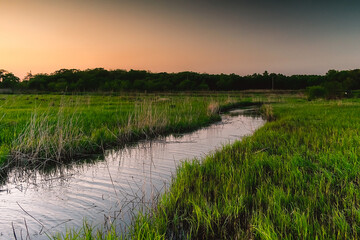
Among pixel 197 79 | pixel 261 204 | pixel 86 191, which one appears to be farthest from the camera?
pixel 197 79

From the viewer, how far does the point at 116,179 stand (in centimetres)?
627

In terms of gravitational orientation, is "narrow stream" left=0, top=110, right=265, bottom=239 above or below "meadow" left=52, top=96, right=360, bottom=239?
below

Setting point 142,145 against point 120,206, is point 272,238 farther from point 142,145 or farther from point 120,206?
point 142,145

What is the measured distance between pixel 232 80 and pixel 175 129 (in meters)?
99.7

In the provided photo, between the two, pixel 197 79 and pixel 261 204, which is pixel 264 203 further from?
pixel 197 79

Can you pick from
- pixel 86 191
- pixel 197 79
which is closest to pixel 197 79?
pixel 197 79

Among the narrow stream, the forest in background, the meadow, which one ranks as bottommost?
the narrow stream

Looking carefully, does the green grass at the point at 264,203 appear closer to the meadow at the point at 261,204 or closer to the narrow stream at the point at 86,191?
the meadow at the point at 261,204

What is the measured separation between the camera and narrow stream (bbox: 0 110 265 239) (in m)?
4.12

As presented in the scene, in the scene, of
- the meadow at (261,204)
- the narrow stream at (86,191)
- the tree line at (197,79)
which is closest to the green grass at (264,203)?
the meadow at (261,204)

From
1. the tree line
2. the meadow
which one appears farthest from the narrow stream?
the tree line

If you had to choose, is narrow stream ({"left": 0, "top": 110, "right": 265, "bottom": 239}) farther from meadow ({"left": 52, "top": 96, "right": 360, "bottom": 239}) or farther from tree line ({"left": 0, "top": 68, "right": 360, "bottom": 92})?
tree line ({"left": 0, "top": 68, "right": 360, "bottom": 92})

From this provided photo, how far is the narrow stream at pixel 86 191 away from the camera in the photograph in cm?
412

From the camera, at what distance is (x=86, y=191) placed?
Answer: 5508 mm
